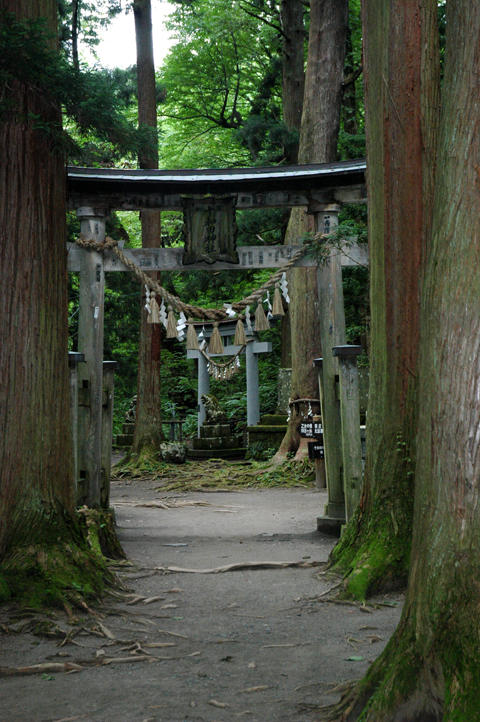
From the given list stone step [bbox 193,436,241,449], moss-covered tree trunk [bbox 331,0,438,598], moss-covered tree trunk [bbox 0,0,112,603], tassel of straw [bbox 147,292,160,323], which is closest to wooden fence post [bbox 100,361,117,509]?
tassel of straw [bbox 147,292,160,323]

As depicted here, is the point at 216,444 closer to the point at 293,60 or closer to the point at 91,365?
the point at 293,60

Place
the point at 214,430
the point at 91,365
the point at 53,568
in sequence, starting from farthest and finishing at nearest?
the point at 214,430 → the point at 91,365 → the point at 53,568

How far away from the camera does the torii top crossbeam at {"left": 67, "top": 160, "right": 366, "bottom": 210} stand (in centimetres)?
741

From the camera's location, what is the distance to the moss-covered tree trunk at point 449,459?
2.31 meters

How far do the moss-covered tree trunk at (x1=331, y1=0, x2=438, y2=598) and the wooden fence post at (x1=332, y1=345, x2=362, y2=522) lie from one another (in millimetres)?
1162

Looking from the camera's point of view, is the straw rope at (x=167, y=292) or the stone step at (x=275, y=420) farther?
the stone step at (x=275, y=420)

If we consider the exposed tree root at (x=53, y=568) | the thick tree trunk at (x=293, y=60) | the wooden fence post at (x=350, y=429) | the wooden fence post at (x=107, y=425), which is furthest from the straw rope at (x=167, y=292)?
the thick tree trunk at (x=293, y=60)

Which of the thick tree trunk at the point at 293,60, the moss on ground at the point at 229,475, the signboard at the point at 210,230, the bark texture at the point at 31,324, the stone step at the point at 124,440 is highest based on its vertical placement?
the thick tree trunk at the point at 293,60

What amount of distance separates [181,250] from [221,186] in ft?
2.72

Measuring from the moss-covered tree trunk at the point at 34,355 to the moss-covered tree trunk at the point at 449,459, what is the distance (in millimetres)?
2522

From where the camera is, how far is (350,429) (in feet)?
21.3

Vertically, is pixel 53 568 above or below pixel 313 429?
below

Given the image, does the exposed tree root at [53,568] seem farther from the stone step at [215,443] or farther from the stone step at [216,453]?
the stone step at [215,443]

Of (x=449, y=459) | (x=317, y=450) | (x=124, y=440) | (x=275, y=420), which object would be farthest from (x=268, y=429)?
(x=449, y=459)
